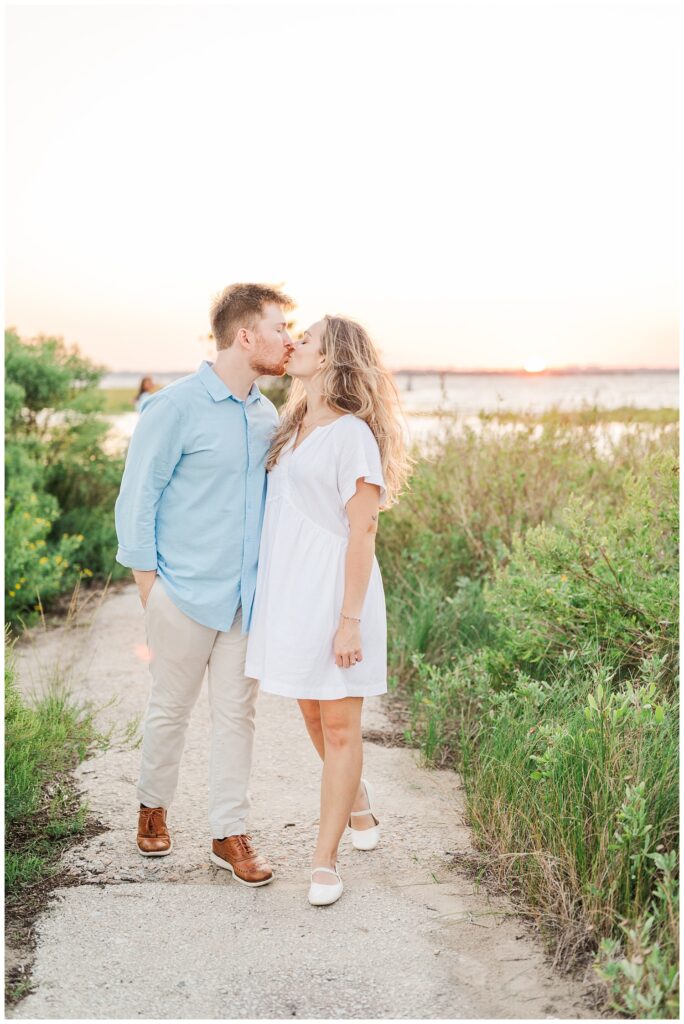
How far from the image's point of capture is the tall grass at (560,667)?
3066mm

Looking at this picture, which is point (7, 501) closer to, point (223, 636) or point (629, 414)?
point (223, 636)

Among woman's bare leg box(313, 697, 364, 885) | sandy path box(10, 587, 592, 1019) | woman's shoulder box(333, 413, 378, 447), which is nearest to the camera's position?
sandy path box(10, 587, 592, 1019)

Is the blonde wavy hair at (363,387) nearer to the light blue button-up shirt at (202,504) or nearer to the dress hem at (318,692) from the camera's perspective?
the light blue button-up shirt at (202,504)

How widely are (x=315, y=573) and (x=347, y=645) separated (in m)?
0.28

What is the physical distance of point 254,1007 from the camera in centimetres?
289

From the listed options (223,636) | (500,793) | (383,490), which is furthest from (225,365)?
(500,793)

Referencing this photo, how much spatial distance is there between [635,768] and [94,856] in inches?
82.6

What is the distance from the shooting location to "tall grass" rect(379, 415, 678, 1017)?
3066mm

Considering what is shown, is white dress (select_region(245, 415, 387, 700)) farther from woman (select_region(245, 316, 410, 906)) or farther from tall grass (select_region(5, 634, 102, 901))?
tall grass (select_region(5, 634, 102, 901))

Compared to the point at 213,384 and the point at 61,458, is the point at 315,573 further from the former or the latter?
the point at 61,458

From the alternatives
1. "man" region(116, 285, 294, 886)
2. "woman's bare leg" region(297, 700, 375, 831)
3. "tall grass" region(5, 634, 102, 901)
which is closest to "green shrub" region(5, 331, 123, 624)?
"tall grass" region(5, 634, 102, 901)

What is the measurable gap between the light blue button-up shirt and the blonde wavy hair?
421 millimetres

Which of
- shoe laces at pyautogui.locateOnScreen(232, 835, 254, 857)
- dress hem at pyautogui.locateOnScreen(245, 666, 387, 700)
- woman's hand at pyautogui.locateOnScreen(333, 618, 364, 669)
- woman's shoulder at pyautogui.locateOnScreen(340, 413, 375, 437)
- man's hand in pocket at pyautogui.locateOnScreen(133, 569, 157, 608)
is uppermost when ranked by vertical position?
woman's shoulder at pyautogui.locateOnScreen(340, 413, 375, 437)

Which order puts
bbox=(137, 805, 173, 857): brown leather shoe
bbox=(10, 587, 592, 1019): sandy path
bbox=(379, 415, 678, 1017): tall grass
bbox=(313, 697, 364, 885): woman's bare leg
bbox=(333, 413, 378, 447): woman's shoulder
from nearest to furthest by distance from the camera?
1. bbox=(10, 587, 592, 1019): sandy path
2. bbox=(379, 415, 678, 1017): tall grass
3. bbox=(333, 413, 378, 447): woman's shoulder
4. bbox=(313, 697, 364, 885): woman's bare leg
5. bbox=(137, 805, 173, 857): brown leather shoe
